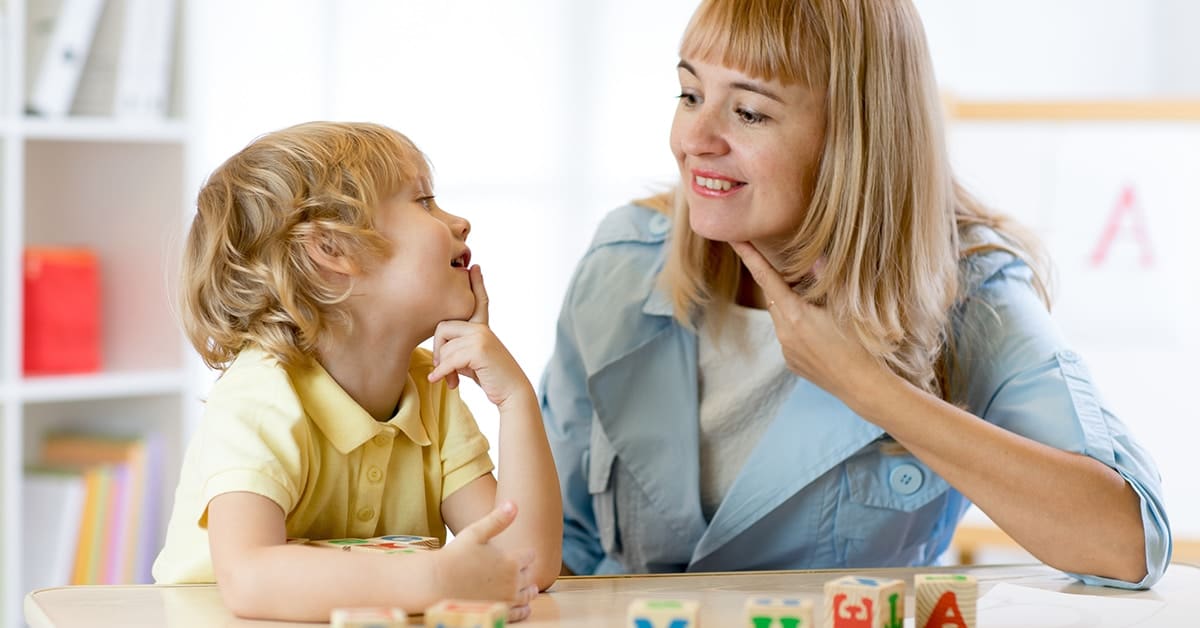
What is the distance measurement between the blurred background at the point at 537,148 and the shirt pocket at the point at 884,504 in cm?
91

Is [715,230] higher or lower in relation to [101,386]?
higher

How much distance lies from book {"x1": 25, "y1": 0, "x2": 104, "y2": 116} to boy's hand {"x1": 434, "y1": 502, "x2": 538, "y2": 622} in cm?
160

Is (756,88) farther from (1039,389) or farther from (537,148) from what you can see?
(537,148)

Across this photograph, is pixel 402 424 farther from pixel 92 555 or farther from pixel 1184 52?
pixel 1184 52

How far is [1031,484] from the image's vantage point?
129 cm

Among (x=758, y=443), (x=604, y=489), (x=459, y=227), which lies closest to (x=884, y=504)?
(x=758, y=443)

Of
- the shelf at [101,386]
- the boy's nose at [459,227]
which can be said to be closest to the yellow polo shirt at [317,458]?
the boy's nose at [459,227]

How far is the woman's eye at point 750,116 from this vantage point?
4.62 ft

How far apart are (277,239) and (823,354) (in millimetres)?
546

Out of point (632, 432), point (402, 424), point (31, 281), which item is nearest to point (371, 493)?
point (402, 424)

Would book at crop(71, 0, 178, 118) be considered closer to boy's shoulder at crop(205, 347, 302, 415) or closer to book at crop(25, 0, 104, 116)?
book at crop(25, 0, 104, 116)

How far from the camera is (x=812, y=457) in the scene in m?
1.47

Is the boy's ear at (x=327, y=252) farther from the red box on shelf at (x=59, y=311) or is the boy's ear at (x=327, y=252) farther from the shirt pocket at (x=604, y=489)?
the red box on shelf at (x=59, y=311)

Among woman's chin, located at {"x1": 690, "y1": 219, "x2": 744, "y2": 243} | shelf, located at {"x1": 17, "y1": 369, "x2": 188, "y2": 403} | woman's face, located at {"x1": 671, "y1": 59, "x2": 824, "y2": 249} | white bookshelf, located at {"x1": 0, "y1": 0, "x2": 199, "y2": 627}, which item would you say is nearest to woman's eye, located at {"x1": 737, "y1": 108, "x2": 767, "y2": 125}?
woman's face, located at {"x1": 671, "y1": 59, "x2": 824, "y2": 249}
